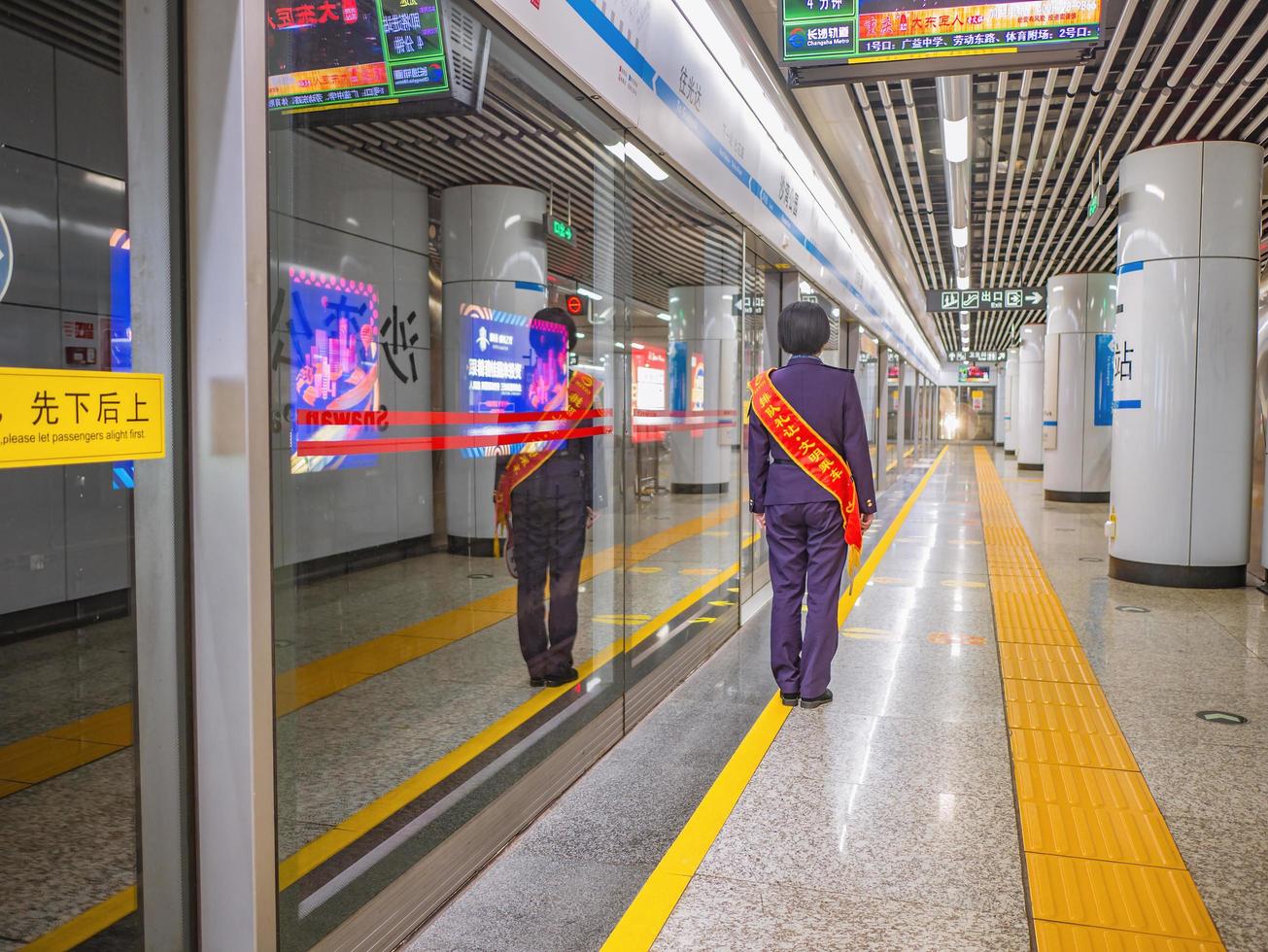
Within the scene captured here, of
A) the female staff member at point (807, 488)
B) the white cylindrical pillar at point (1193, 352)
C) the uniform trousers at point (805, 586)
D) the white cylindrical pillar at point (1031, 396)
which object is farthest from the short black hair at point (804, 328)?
the white cylindrical pillar at point (1031, 396)

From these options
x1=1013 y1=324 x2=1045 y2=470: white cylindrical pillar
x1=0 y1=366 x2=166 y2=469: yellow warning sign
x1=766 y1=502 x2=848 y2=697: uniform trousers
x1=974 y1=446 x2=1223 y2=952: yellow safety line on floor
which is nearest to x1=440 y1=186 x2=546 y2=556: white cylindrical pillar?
x1=0 y1=366 x2=166 y2=469: yellow warning sign

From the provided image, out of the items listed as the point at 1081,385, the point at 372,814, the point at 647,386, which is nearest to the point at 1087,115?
the point at 647,386

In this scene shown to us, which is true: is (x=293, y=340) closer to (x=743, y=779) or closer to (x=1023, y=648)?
(x=743, y=779)

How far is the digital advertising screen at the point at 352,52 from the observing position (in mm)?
1873

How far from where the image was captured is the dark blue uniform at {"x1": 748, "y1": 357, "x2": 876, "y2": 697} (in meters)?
3.87

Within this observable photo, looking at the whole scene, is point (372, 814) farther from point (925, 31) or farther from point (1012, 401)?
point (1012, 401)

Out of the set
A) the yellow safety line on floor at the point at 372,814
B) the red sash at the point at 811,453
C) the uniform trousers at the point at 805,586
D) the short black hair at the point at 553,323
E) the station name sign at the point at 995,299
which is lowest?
the yellow safety line on floor at the point at 372,814

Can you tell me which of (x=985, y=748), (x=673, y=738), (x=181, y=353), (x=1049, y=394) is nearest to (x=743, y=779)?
(x=673, y=738)

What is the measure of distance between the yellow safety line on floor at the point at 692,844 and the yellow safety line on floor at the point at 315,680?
2.86ft

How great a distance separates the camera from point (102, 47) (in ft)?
5.69

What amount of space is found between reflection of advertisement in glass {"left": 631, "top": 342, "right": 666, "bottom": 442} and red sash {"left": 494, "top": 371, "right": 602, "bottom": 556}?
0.48m

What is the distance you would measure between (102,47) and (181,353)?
562 mm

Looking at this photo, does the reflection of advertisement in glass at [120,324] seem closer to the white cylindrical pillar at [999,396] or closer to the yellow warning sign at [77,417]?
the yellow warning sign at [77,417]

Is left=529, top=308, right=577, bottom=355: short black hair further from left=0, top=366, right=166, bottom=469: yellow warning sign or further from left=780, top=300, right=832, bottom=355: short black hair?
left=0, top=366, right=166, bottom=469: yellow warning sign
